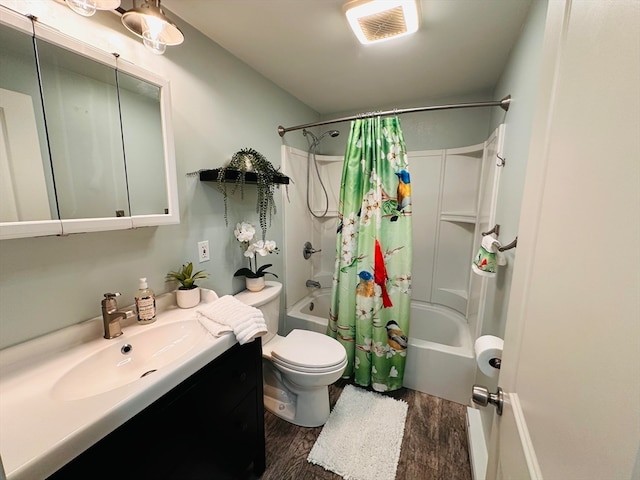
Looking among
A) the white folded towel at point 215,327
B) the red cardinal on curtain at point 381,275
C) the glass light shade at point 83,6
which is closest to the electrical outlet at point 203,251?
the white folded towel at point 215,327

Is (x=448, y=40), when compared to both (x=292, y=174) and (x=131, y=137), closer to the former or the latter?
(x=292, y=174)

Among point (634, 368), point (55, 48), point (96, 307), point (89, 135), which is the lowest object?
point (96, 307)

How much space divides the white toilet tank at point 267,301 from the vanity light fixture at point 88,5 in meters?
1.41

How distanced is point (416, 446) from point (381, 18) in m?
2.32

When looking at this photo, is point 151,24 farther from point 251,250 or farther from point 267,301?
point 267,301

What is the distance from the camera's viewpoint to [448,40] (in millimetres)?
1437

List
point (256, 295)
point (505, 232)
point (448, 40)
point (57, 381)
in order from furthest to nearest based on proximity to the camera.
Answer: point (256, 295), point (448, 40), point (505, 232), point (57, 381)

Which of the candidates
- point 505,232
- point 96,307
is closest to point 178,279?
point 96,307

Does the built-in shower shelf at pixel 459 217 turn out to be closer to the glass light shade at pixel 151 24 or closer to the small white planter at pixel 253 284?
the small white planter at pixel 253 284

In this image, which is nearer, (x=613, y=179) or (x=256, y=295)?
(x=613, y=179)

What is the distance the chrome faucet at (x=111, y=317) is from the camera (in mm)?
1012

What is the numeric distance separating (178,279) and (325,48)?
1588 millimetres

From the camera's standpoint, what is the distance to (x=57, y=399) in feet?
2.50

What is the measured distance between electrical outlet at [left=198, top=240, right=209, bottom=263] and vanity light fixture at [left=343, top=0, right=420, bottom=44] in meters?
1.41
